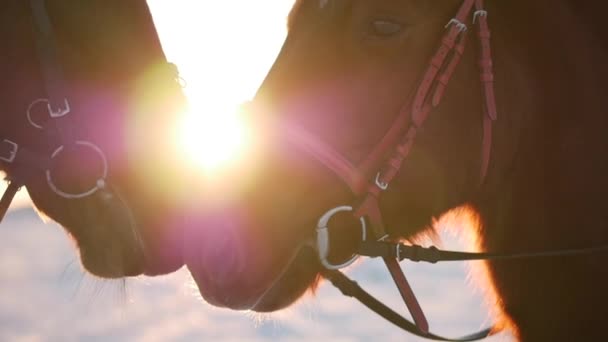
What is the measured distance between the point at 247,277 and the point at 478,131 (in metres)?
1.28

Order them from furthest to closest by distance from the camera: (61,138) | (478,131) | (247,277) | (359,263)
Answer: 1. (61,138)
2. (359,263)
3. (478,131)
4. (247,277)

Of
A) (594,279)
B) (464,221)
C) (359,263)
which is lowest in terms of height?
(359,263)

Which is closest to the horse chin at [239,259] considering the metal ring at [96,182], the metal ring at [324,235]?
the metal ring at [324,235]

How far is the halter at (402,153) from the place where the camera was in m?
3.26

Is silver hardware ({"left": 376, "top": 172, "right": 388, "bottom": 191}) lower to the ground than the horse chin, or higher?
higher

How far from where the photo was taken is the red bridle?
3.26m

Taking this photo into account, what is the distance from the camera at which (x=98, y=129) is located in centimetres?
414

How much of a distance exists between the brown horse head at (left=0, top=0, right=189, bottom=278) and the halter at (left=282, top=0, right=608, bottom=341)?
1.20 metres

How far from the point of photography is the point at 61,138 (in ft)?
13.2

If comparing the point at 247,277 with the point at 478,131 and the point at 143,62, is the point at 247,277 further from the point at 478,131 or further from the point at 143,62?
the point at 143,62

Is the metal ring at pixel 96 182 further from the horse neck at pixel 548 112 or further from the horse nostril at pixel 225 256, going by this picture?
the horse neck at pixel 548 112

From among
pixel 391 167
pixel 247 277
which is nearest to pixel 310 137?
pixel 391 167

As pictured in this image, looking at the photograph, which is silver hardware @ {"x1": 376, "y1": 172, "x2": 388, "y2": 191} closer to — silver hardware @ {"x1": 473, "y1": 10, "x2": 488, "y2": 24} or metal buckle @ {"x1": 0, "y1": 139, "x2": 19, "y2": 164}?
silver hardware @ {"x1": 473, "y1": 10, "x2": 488, "y2": 24}

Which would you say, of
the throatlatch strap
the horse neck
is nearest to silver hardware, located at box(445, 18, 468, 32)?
the horse neck
